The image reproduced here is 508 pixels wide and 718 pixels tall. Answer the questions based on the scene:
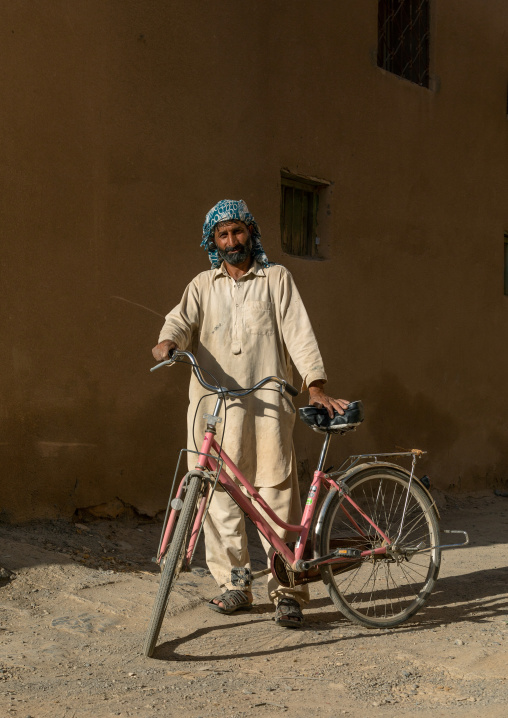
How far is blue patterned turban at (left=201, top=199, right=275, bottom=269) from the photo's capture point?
12.3 ft

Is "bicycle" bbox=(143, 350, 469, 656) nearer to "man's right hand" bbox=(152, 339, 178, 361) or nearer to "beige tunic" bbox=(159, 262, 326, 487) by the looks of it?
"man's right hand" bbox=(152, 339, 178, 361)

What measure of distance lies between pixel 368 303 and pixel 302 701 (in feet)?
14.8

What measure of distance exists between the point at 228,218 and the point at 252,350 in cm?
59

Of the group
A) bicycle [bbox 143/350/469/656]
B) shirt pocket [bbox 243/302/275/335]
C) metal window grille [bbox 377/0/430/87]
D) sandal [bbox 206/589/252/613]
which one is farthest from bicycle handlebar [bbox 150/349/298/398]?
metal window grille [bbox 377/0/430/87]

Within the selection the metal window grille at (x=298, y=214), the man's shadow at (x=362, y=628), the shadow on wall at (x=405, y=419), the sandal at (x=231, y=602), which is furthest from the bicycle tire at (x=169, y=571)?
the shadow on wall at (x=405, y=419)

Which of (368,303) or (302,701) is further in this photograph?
(368,303)

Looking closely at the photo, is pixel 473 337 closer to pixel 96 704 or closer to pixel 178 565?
pixel 178 565

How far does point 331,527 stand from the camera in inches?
142

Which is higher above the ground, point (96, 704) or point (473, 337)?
point (473, 337)

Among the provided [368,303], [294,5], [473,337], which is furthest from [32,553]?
[473,337]

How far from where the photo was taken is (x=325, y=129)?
260 inches

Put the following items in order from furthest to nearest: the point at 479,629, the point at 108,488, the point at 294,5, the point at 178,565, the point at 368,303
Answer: the point at 368,303
the point at 294,5
the point at 108,488
the point at 479,629
the point at 178,565

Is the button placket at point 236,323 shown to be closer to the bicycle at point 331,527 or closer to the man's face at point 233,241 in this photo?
the man's face at point 233,241

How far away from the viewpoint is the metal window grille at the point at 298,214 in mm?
6457
